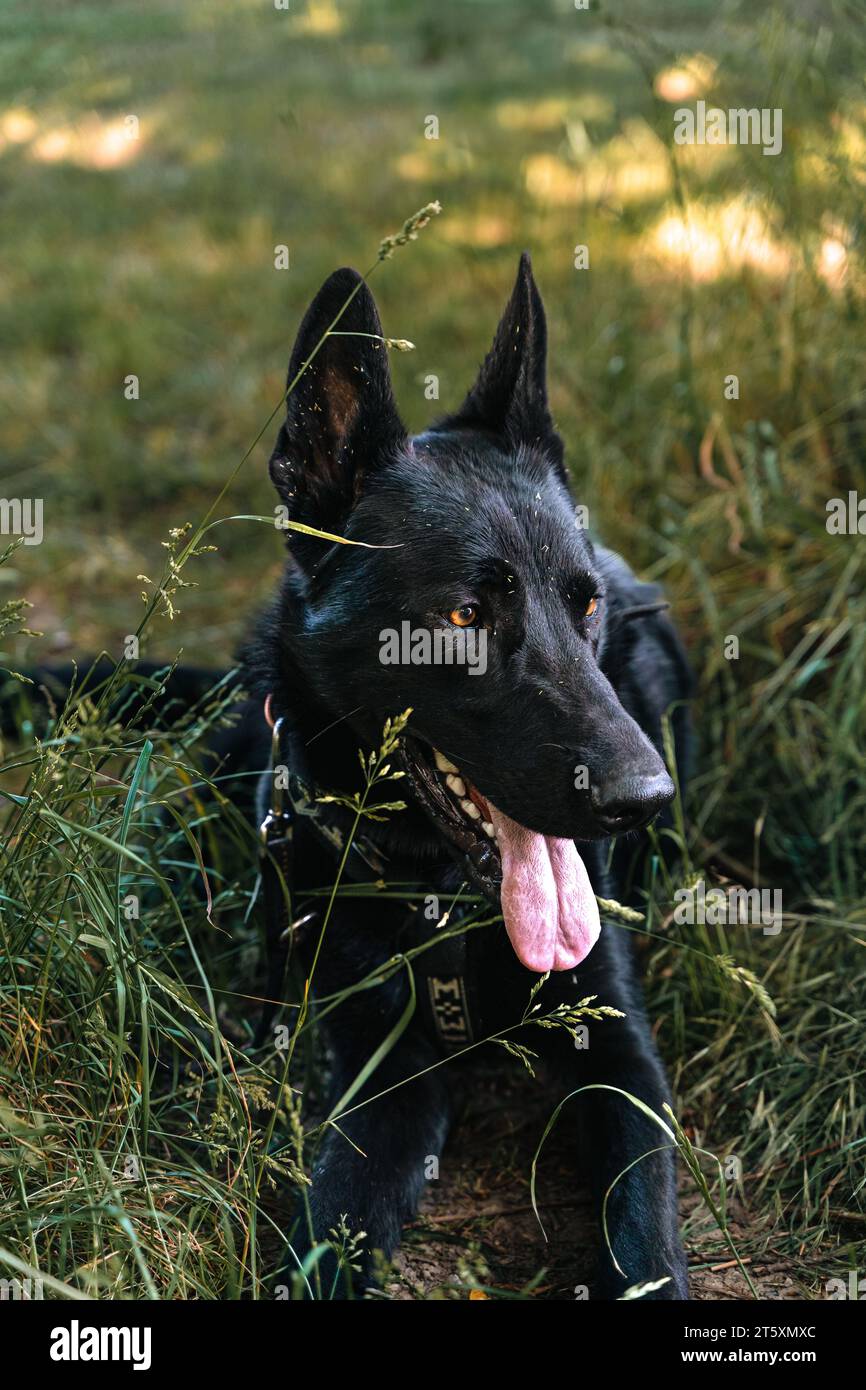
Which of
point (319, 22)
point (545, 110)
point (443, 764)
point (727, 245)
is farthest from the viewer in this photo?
point (319, 22)

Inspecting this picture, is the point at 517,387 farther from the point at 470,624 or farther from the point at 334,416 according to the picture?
the point at 470,624

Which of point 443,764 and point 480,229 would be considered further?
point 480,229

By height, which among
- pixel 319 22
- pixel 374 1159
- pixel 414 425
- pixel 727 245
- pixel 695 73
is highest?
pixel 319 22

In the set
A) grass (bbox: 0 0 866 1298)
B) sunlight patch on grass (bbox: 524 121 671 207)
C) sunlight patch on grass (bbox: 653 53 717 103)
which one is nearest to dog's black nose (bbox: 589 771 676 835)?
grass (bbox: 0 0 866 1298)

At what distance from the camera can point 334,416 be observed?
2135 mm

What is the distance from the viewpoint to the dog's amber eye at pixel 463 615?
201 cm

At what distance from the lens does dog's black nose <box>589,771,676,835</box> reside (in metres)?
1.79

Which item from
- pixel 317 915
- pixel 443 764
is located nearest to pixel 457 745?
pixel 443 764

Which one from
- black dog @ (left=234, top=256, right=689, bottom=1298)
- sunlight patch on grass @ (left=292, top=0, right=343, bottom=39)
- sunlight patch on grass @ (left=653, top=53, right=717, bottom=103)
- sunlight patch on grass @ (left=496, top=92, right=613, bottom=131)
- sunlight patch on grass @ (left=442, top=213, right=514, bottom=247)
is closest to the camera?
black dog @ (left=234, top=256, right=689, bottom=1298)

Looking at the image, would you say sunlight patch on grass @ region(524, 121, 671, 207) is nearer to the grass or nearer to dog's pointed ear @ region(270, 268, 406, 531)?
the grass

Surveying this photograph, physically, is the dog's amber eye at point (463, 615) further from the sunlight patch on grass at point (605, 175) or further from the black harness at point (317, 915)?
the sunlight patch on grass at point (605, 175)

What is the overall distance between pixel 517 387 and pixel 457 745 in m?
0.76

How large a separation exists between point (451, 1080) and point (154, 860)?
0.72 meters
